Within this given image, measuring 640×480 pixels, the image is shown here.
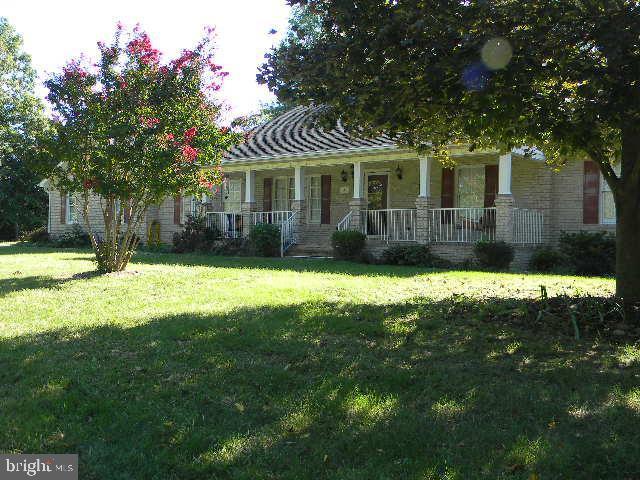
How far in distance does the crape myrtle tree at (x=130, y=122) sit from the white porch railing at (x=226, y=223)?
8.53 meters

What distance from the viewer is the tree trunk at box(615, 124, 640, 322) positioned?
658cm

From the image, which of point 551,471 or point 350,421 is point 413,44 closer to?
point 350,421

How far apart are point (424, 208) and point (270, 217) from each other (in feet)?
23.0

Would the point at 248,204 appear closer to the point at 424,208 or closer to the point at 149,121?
the point at 424,208

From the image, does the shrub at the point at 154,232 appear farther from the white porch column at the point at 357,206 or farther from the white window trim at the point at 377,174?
the white porch column at the point at 357,206

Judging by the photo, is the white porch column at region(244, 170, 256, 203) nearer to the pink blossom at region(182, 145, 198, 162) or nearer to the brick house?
the brick house

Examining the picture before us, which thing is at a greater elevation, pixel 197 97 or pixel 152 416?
pixel 197 97

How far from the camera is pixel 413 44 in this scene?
554 centimetres

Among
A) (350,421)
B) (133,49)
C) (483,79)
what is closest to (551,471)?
(350,421)

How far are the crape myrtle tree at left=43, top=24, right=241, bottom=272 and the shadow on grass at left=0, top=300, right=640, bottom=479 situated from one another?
508 centimetres

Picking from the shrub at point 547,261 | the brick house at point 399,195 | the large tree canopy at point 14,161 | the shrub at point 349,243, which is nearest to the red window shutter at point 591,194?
the brick house at point 399,195

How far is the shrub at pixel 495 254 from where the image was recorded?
1388 centimetres

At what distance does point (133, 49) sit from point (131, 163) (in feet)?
6.96

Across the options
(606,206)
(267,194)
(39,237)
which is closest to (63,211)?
(39,237)
